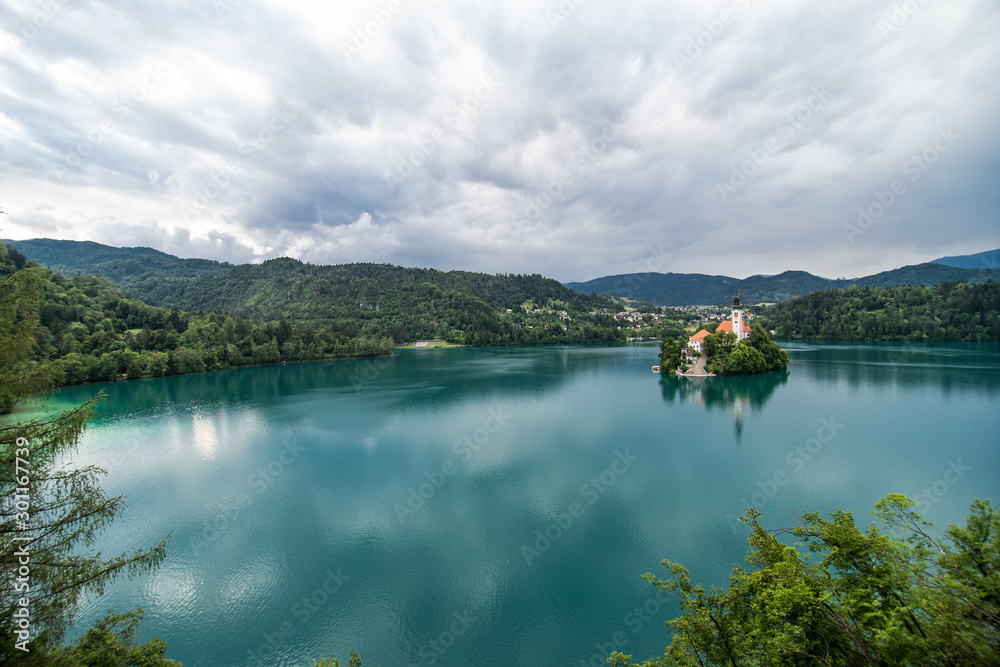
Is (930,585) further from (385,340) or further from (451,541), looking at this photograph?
(385,340)

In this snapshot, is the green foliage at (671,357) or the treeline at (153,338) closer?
the treeline at (153,338)

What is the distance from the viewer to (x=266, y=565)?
13.1 m

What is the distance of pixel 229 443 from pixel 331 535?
16104 mm

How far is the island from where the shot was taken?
156 ft

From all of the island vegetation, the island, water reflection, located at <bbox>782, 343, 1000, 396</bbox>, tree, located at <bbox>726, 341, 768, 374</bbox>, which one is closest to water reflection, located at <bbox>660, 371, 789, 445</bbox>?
tree, located at <bbox>726, 341, 768, 374</bbox>

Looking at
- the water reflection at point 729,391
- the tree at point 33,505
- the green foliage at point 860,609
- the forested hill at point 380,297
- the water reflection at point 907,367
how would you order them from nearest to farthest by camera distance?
the tree at point 33,505 → the green foliage at point 860,609 → the water reflection at point 729,391 → the water reflection at point 907,367 → the forested hill at point 380,297

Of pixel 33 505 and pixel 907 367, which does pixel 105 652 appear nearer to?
pixel 33 505

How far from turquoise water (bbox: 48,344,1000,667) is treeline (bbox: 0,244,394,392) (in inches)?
489

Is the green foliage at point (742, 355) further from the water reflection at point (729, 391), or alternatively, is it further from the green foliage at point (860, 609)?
the green foliage at point (860, 609)

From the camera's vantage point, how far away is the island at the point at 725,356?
47531 mm

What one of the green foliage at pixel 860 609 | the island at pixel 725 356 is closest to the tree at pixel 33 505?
the green foliage at pixel 860 609

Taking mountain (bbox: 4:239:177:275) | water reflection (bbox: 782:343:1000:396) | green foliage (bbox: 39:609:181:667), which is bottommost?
water reflection (bbox: 782:343:1000:396)

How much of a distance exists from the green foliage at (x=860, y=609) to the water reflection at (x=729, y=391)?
2101 cm

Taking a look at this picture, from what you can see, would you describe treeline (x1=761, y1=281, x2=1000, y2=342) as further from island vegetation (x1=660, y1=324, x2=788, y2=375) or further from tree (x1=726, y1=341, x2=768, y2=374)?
tree (x1=726, y1=341, x2=768, y2=374)
